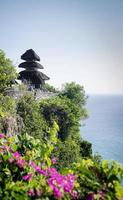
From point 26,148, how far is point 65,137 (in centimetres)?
2384

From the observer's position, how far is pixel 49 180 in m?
4.84

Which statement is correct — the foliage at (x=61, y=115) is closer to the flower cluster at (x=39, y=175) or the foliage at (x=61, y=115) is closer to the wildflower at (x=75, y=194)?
the flower cluster at (x=39, y=175)

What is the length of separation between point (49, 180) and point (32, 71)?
1241 inches

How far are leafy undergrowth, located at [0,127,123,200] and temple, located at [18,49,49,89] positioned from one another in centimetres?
3011

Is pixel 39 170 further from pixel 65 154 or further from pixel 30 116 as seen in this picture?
pixel 65 154

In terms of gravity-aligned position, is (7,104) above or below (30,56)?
below

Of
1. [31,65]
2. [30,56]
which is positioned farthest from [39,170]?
[30,56]

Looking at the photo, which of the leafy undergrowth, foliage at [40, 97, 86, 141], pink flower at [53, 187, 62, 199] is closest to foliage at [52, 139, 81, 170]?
foliage at [40, 97, 86, 141]

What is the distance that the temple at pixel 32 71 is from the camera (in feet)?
117

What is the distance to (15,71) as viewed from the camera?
23312 millimetres

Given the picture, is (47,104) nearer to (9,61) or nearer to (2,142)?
(9,61)

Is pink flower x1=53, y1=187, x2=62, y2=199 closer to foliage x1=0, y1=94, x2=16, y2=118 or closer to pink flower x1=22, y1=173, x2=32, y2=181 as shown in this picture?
pink flower x1=22, y1=173, x2=32, y2=181

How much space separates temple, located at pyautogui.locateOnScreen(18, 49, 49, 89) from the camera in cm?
3572

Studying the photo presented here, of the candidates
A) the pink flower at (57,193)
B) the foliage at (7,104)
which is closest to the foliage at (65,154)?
the foliage at (7,104)
